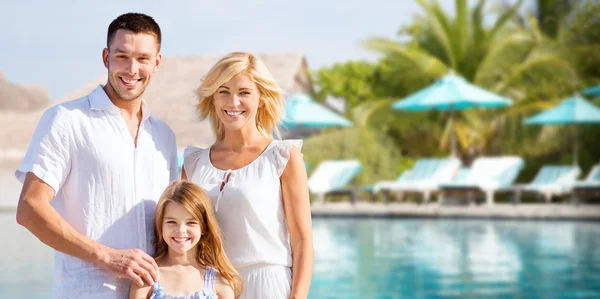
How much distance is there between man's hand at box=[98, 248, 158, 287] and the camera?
243cm

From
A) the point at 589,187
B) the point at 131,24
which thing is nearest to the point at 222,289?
the point at 131,24

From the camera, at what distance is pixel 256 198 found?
2697 mm

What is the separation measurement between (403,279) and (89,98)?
7.26 m

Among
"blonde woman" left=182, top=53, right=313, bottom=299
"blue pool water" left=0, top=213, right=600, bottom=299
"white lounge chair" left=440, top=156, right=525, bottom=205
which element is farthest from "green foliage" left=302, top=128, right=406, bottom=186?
"blonde woman" left=182, top=53, right=313, bottom=299

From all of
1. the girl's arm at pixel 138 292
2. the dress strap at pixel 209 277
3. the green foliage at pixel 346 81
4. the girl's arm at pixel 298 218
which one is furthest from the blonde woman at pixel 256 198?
the green foliage at pixel 346 81

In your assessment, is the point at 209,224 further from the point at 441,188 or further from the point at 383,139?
the point at 383,139

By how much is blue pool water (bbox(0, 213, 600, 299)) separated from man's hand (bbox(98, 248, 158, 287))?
6069 mm

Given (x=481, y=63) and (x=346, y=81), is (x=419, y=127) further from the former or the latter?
(x=346, y=81)

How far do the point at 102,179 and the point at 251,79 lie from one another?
0.56m

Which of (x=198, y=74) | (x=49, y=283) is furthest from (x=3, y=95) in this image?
(x=49, y=283)

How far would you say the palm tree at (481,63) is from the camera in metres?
22.5

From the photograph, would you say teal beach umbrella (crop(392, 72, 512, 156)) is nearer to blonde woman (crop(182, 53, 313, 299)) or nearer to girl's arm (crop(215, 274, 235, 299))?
blonde woman (crop(182, 53, 313, 299))

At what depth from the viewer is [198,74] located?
32.7m

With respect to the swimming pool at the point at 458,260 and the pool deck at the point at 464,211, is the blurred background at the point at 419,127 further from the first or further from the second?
the pool deck at the point at 464,211
